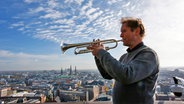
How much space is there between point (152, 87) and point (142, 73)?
13cm

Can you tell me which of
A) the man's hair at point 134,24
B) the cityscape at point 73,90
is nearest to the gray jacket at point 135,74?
the man's hair at point 134,24

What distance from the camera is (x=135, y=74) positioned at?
1.23m

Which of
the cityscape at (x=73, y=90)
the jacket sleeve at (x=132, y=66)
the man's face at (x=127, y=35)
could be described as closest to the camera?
the jacket sleeve at (x=132, y=66)

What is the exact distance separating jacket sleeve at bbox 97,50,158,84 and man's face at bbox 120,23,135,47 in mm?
111

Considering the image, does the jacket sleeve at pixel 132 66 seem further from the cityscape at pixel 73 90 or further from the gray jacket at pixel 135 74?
the cityscape at pixel 73 90

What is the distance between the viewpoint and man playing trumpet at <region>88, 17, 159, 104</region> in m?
1.23

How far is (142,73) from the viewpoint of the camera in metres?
1.26

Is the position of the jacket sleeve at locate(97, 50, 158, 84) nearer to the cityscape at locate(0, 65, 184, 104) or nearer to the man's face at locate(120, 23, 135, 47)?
the man's face at locate(120, 23, 135, 47)

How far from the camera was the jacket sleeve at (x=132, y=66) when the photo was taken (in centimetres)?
122

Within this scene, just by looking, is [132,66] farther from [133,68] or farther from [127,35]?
[127,35]

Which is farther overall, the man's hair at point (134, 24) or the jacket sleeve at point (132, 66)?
the man's hair at point (134, 24)

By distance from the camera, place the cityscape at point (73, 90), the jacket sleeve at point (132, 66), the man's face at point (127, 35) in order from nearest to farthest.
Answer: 1. the jacket sleeve at point (132, 66)
2. the man's face at point (127, 35)
3. the cityscape at point (73, 90)

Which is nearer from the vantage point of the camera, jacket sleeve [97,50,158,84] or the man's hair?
jacket sleeve [97,50,158,84]

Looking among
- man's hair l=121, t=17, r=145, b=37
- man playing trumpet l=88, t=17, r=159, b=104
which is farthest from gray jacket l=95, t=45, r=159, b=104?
man's hair l=121, t=17, r=145, b=37
